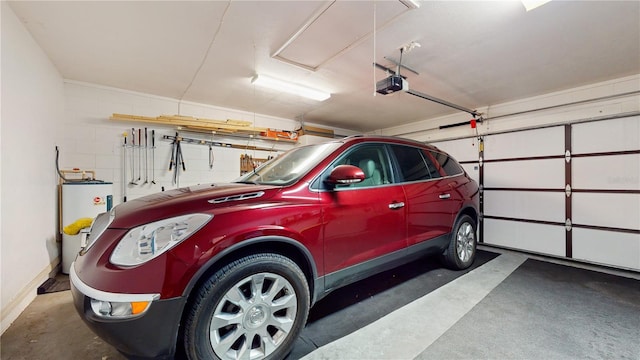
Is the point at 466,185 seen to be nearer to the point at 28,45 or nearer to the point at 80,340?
the point at 80,340

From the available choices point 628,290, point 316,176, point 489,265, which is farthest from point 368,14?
point 628,290

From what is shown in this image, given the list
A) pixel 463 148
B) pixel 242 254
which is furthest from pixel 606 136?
pixel 242 254

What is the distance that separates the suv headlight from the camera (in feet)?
4.03

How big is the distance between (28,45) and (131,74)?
1.04m

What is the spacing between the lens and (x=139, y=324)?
118 cm

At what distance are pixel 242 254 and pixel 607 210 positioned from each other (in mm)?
5351

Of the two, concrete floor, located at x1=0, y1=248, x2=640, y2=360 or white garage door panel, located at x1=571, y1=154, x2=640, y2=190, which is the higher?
white garage door panel, located at x1=571, y1=154, x2=640, y2=190

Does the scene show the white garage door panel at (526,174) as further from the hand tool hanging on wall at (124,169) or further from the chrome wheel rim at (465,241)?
the hand tool hanging on wall at (124,169)

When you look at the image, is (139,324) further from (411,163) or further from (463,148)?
(463,148)

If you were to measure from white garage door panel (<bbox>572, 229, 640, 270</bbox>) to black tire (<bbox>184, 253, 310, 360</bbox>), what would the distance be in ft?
15.9

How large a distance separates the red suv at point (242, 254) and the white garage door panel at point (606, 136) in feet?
12.3

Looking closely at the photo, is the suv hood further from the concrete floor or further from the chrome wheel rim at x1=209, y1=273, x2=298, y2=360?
the concrete floor

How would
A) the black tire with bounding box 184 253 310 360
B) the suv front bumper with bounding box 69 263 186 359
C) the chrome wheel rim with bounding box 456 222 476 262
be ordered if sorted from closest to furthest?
the suv front bumper with bounding box 69 263 186 359 → the black tire with bounding box 184 253 310 360 → the chrome wheel rim with bounding box 456 222 476 262

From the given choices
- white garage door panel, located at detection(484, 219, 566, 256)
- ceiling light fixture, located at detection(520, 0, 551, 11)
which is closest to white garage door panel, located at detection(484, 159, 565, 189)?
white garage door panel, located at detection(484, 219, 566, 256)
